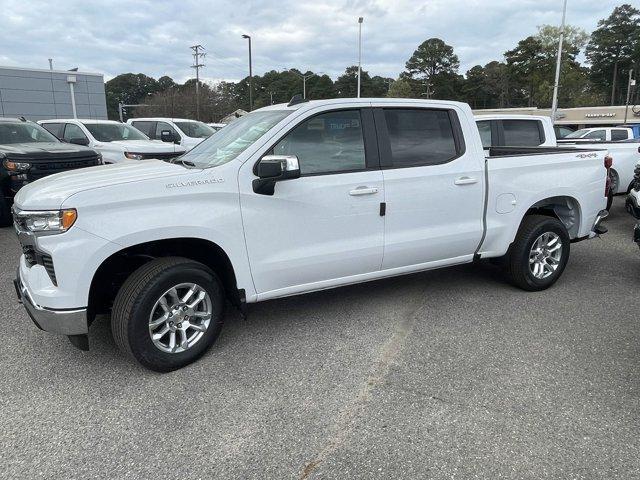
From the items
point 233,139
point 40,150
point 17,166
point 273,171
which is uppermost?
point 233,139

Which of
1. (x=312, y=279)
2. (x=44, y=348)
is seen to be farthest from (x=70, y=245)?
(x=312, y=279)

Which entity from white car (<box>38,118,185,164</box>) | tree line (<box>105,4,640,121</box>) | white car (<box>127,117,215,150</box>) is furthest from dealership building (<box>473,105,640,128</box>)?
white car (<box>38,118,185,164</box>)

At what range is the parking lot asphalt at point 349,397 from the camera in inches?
100

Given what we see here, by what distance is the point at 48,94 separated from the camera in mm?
32875

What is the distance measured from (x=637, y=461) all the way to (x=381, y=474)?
1.36 m

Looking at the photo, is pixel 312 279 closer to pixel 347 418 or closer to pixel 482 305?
pixel 347 418

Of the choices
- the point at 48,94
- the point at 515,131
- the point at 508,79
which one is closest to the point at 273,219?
the point at 515,131

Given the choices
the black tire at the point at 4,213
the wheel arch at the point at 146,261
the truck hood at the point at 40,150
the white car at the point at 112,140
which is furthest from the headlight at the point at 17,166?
the wheel arch at the point at 146,261

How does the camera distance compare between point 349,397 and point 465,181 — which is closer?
point 349,397

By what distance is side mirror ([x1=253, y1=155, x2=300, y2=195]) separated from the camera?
3357mm

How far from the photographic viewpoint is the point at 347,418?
9.57ft

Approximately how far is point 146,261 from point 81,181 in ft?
2.43

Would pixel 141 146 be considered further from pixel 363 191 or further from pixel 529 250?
pixel 529 250

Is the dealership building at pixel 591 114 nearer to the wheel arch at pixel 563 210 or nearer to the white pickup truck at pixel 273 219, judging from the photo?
the wheel arch at pixel 563 210
